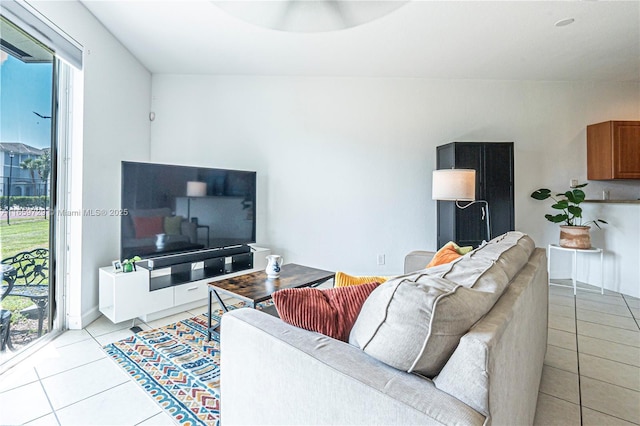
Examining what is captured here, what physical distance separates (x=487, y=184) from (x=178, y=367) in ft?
11.4

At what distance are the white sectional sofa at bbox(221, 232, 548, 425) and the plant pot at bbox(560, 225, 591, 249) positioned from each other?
3.11 metres

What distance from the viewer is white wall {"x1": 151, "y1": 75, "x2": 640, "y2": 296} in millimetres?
3830

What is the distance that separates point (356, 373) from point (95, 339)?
7.75 feet

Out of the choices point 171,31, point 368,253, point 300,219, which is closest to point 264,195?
point 300,219

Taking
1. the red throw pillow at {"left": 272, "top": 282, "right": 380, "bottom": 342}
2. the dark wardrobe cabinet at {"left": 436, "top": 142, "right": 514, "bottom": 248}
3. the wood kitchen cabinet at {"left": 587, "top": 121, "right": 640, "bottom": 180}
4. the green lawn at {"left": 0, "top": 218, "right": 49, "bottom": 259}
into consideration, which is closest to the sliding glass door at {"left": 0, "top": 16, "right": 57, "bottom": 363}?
the green lawn at {"left": 0, "top": 218, "right": 49, "bottom": 259}

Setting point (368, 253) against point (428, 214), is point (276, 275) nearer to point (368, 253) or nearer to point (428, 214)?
point (368, 253)

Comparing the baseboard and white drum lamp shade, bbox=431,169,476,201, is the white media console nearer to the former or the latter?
the baseboard

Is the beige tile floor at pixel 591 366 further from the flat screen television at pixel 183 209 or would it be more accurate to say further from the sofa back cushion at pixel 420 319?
the flat screen television at pixel 183 209

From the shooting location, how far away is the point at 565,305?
3166 millimetres

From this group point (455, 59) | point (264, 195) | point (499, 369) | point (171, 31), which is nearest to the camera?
point (499, 369)

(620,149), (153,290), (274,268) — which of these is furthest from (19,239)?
(620,149)

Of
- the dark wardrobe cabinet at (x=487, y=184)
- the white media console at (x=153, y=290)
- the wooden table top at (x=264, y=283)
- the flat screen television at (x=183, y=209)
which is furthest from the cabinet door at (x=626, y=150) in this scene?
the white media console at (x=153, y=290)

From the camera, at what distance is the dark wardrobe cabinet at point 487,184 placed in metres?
3.53

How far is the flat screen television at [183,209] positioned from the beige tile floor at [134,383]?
732 mm
